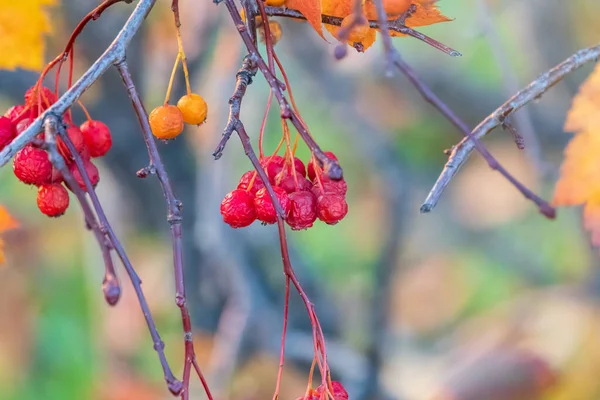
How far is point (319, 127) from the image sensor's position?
3465 millimetres

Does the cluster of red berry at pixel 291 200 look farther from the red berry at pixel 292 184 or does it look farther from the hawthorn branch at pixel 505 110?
the hawthorn branch at pixel 505 110

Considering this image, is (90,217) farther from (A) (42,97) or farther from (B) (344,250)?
(B) (344,250)

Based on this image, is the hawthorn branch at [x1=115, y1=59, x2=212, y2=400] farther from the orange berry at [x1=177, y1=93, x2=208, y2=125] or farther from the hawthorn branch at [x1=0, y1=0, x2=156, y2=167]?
the orange berry at [x1=177, y1=93, x2=208, y2=125]

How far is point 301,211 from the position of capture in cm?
51

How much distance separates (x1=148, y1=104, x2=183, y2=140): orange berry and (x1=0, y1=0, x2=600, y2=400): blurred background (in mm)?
514

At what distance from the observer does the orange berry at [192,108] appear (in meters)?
0.56

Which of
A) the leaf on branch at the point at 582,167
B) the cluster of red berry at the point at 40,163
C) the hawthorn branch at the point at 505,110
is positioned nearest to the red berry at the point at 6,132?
the cluster of red berry at the point at 40,163

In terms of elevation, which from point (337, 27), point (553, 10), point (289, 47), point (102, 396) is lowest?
point (337, 27)

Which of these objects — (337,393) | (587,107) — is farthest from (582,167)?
(337,393)

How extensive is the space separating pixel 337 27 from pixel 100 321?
7.94ft

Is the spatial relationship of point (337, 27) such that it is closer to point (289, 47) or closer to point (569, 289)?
point (289, 47)

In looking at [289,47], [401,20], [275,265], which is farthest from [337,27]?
[275,265]

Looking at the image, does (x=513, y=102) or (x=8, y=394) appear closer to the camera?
(x=513, y=102)

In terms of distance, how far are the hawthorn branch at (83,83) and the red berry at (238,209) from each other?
15cm
